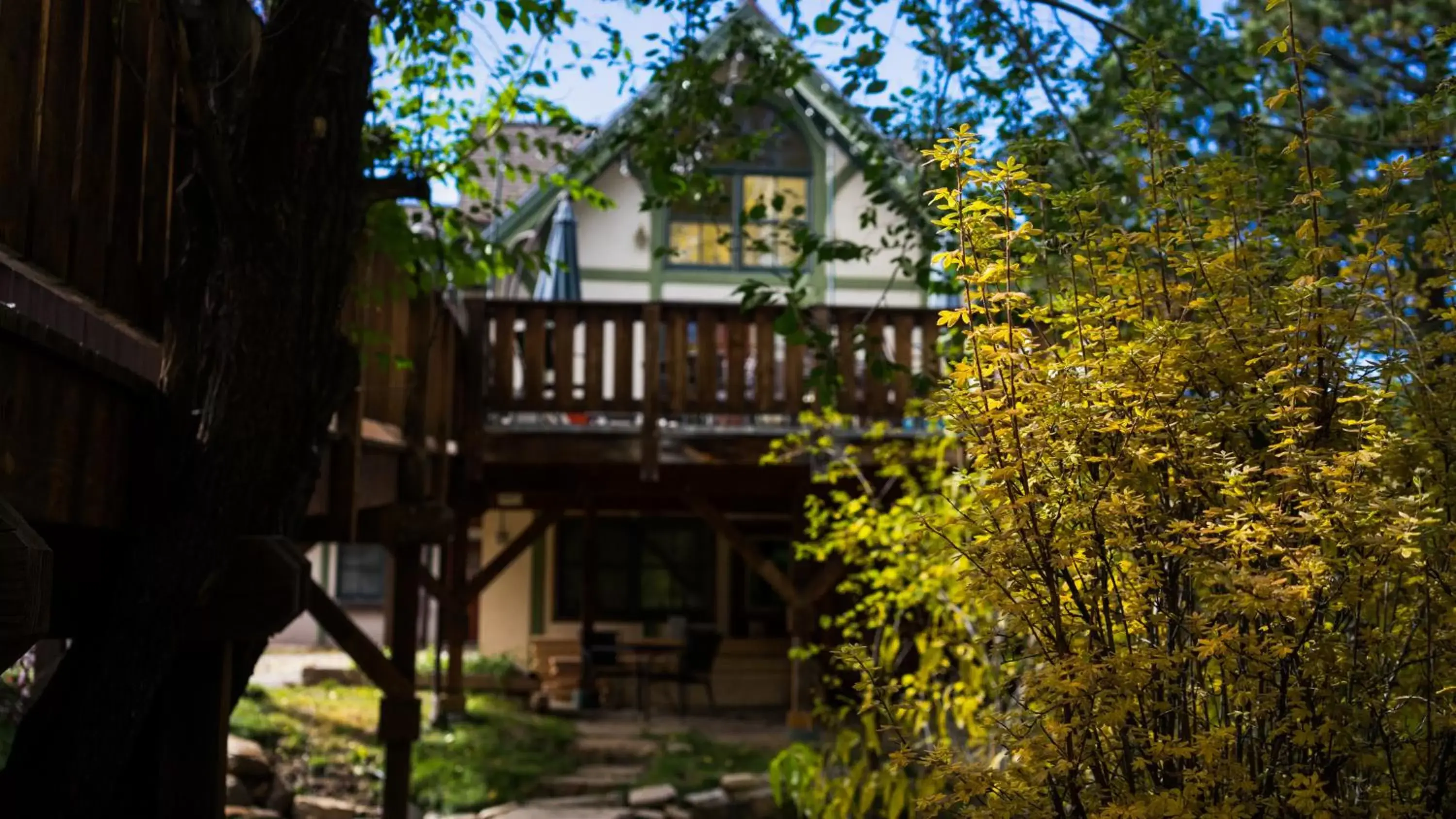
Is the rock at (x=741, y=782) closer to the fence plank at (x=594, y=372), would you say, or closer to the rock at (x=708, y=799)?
the rock at (x=708, y=799)

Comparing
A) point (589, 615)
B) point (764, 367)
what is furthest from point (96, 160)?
point (589, 615)

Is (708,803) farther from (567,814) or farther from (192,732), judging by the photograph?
(192,732)

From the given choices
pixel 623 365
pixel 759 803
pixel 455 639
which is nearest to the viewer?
pixel 759 803

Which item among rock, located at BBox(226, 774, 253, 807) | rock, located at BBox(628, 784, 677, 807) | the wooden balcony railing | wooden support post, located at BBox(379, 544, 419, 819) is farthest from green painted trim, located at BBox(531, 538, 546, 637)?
wooden support post, located at BBox(379, 544, 419, 819)

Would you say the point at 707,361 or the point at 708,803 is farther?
the point at 707,361

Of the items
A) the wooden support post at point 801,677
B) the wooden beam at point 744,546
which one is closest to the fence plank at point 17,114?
the wooden beam at point 744,546

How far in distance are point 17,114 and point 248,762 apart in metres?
8.24

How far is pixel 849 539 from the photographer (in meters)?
6.96

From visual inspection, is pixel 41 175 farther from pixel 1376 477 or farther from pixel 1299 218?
pixel 1299 218

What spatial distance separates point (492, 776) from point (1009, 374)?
9.02m

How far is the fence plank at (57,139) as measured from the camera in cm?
267

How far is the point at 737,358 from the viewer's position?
1139cm

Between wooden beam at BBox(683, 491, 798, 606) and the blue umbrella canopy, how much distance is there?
2.65 metres

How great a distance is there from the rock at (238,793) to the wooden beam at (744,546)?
437 centimetres
